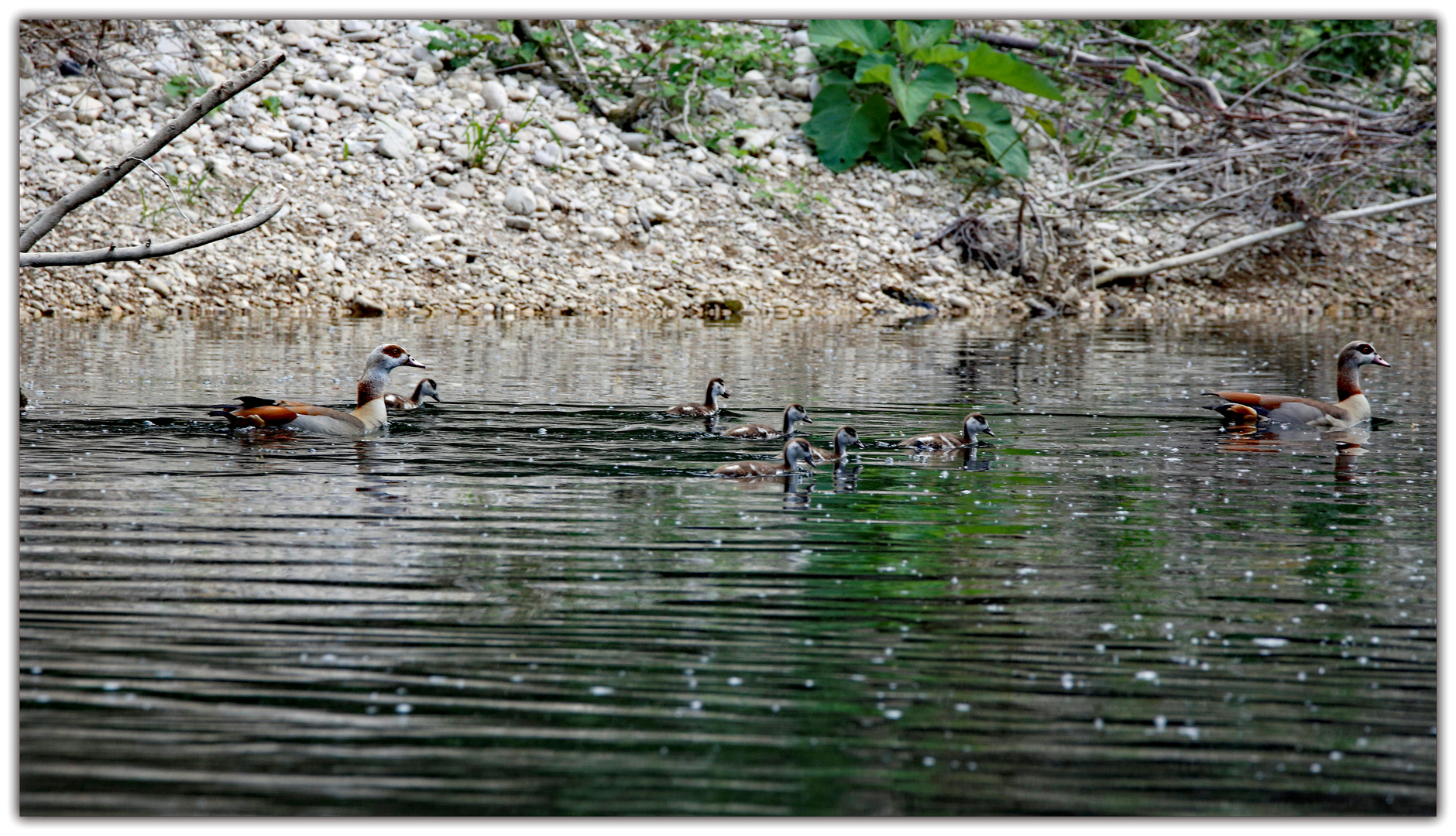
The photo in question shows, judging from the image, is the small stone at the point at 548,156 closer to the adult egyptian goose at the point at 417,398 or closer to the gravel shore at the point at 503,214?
the gravel shore at the point at 503,214

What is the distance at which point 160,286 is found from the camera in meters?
23.6

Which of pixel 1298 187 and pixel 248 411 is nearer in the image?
pixel 248 411

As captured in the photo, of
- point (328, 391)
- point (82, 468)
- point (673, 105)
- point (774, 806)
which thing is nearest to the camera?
point (774, 806)

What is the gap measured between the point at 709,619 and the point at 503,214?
19.9m

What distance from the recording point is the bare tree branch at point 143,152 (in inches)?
388

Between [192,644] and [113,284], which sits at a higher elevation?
[113,284]

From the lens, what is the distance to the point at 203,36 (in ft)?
89.8

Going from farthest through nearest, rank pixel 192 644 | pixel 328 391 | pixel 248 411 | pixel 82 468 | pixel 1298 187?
pixel 1298 187 < pixel 328 391 < pixel 248 411 < pixel 82 468 < pixel 192 644

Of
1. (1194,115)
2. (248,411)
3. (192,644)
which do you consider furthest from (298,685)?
(1194,115)

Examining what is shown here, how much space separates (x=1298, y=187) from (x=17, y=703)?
2453 centimetres

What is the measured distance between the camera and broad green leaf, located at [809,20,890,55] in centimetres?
2711

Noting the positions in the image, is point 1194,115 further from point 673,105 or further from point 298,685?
point 298,685

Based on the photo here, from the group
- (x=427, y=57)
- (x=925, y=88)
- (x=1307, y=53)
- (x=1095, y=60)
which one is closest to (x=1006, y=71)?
(x=925, y=88)

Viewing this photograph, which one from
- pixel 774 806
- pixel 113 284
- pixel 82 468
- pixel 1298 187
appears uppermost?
pixel 1298 187
